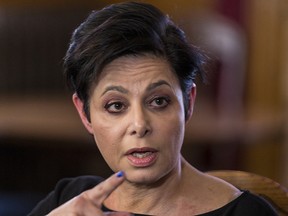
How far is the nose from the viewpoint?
1.58 m

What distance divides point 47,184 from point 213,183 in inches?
98.9

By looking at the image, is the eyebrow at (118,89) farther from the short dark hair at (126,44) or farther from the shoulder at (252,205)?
the shoulder at (252,205)

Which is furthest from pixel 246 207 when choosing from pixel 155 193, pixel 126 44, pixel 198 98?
pixel 198 98

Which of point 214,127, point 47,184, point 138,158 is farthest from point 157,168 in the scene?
point 47,184

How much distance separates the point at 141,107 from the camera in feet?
5.27

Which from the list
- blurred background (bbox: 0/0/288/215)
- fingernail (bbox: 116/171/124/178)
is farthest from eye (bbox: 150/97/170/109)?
blurred background (bbox: 0/0/288/215)

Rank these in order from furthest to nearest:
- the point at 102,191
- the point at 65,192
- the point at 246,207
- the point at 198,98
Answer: the point at 198,98 < the point at 65,192 < the point at 246,207 < the point at 102,191

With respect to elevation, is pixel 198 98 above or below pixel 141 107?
below

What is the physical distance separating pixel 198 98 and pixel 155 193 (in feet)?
7.85

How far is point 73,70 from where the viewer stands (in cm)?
170

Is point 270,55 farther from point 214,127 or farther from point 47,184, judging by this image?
point 47,184

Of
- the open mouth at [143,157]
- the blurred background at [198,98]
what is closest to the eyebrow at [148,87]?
the open mouth at [143,157]

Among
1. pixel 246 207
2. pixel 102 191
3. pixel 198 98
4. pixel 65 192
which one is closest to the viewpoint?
pixel 102 191

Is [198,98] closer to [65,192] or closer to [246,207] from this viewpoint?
[65,192]
